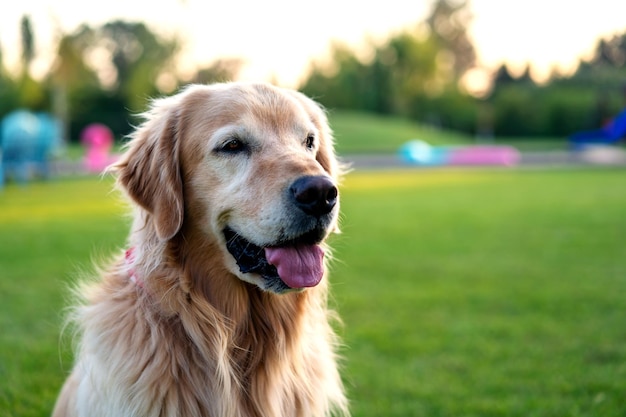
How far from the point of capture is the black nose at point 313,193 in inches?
113

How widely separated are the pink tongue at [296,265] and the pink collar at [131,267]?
0.68 metres

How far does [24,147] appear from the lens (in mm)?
19984

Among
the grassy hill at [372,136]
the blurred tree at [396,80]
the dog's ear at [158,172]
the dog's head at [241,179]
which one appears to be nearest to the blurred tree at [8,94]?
the grassy hill at [372,136]

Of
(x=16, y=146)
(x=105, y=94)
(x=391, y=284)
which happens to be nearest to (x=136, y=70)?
(x=105, y=94)

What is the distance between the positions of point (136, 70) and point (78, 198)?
3181cm

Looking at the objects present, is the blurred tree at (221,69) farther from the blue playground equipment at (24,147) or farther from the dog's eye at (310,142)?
the dog's eye at (310,142)

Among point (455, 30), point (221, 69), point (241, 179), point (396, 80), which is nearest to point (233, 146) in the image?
point (241, 179)

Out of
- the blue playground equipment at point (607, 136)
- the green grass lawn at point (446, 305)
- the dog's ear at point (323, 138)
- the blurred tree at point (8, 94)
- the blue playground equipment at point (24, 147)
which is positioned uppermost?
the blurred tree at point (8, 94)

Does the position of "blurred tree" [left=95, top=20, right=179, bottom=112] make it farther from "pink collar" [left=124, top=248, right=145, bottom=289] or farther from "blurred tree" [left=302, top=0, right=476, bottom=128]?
"pink collar" [left=124, top=248, right=145, bottom=289]

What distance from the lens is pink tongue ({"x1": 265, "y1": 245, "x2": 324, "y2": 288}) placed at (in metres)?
2.99

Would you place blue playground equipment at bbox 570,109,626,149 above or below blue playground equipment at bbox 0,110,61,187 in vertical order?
below

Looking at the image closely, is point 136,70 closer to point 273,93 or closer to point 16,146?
point 16,146

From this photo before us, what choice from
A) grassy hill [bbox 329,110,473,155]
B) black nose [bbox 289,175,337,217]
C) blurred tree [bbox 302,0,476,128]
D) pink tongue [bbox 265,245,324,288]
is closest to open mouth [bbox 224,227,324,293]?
pink tongue [bbox 265,245,324,288]

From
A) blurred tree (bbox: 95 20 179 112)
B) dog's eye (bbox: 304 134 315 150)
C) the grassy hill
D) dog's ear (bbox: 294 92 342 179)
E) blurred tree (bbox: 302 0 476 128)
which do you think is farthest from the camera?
blurred tree (bbox: 302 0 476 128)
